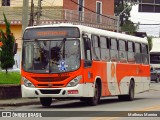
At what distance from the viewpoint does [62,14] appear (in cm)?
4647

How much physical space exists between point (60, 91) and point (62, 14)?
2580 cm

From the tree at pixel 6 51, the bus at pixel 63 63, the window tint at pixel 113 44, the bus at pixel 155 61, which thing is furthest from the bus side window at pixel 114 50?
the bus at pixel 155 61

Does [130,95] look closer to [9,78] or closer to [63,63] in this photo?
[9,78]

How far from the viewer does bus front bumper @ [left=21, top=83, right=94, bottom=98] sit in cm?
2111

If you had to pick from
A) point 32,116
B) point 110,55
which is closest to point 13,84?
point 110,55

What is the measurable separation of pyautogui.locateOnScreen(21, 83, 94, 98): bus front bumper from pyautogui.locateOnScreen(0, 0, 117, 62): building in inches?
914

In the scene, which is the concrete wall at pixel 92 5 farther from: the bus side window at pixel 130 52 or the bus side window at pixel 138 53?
the bus side window at pixel 130 52

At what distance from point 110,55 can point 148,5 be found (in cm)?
1411

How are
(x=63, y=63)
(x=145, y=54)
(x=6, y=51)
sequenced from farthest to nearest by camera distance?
(x=145, y=54), (x=6, y=51), (x=63, y=63)

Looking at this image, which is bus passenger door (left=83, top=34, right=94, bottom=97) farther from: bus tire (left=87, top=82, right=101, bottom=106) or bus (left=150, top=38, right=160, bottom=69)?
bus (left=150, top=38, right=160, bottom=69)

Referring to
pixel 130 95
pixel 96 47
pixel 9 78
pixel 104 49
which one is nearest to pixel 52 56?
pixel 96 47

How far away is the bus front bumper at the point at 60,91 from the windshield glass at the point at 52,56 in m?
0.70

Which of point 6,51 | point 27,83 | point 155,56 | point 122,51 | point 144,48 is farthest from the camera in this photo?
point 155,56

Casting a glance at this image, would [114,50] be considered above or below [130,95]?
above
